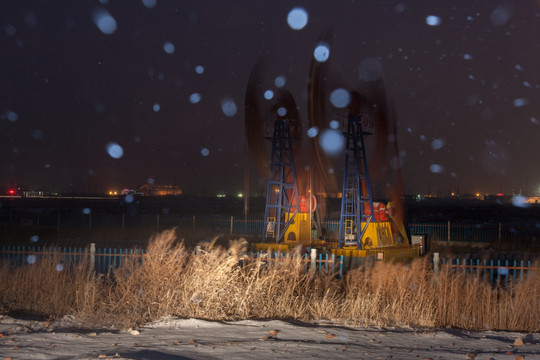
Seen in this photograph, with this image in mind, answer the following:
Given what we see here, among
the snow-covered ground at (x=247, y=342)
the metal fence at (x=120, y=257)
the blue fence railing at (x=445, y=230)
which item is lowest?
the snow-covered ground at (x=247, y=342)

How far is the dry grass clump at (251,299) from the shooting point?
378 inches

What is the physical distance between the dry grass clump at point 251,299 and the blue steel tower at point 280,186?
603 inches

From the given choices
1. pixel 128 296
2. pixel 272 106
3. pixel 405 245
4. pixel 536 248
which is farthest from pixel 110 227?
pixel 128 296

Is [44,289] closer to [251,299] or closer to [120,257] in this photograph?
[120,257]

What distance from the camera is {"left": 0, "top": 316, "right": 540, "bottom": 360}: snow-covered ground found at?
6902 millimetres

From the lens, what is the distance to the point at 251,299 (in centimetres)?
994

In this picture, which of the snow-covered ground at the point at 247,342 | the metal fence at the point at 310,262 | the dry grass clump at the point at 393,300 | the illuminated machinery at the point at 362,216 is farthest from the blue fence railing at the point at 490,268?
the illuminated machinery at the point at 362,216

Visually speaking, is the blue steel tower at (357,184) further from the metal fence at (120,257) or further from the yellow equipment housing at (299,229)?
the metal fence at (120,257)

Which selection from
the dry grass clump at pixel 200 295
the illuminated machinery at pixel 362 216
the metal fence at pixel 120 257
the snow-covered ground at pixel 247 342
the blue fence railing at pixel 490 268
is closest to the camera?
the snow-covered ground at pixel 247 342

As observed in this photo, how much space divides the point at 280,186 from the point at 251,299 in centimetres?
1703

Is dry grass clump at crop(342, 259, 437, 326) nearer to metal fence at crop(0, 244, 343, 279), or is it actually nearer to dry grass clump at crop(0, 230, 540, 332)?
dry grass clump at crop(0, 230, 540, 332)

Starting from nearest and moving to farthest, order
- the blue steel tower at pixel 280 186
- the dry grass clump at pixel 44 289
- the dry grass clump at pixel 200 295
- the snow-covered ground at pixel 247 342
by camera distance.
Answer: the snow-covered ground at pixel 247 342 → the dry grass clump at pixel 200 295 → the dry grass clump at pixel 44 289 → the blue steel tower at pixel 280 186

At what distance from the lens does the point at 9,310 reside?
10.6 metres

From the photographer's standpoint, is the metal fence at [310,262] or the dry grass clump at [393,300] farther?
the metal fence at [310,262]
